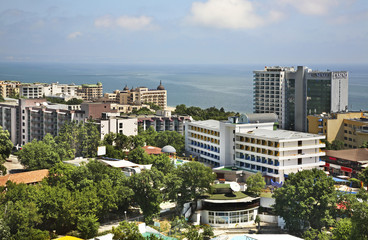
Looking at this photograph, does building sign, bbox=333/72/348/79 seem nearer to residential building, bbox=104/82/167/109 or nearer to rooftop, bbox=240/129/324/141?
rooftop, bbox=240/129/324/141

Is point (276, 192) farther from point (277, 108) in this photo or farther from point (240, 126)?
point (277, 108)

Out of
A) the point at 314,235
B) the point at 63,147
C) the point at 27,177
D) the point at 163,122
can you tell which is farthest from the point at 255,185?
the point at 163,122

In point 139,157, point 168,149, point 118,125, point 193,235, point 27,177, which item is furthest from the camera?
point 118,125

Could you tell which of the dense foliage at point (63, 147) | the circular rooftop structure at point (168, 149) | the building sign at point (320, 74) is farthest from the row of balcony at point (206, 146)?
the building sign at point (320, 74)

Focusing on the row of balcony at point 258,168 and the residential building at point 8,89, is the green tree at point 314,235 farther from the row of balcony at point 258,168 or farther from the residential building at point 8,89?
the residential building at point 8,89

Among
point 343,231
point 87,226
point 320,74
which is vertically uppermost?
point 320,74

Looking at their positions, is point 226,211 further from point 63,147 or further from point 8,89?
point 8,89
